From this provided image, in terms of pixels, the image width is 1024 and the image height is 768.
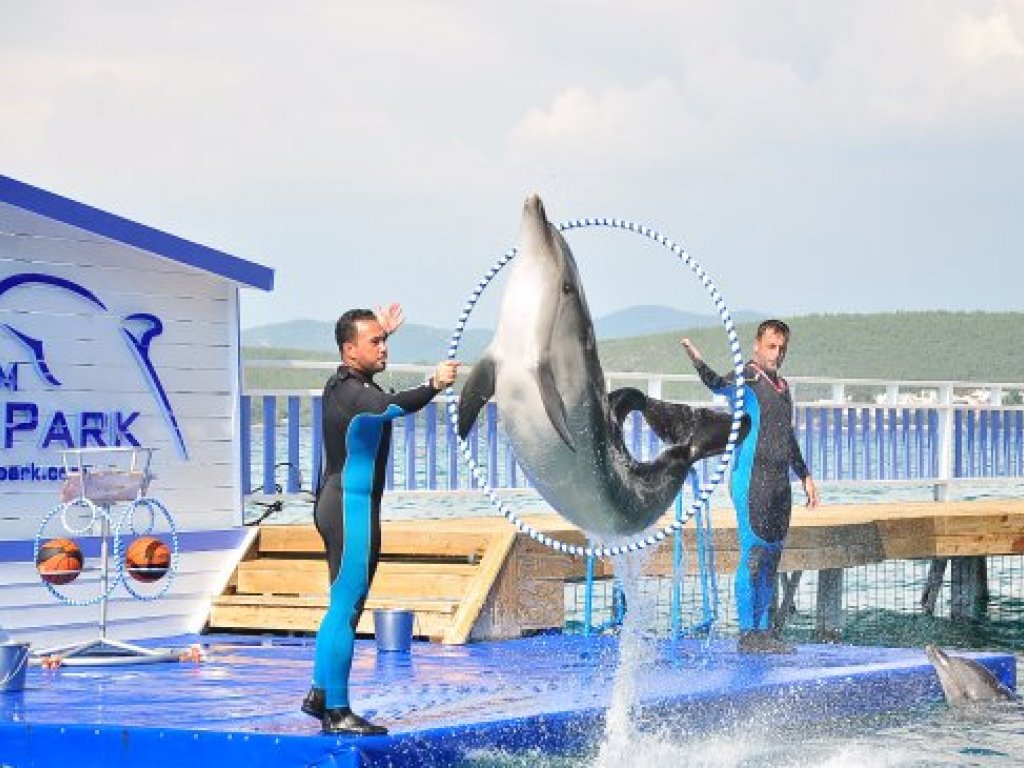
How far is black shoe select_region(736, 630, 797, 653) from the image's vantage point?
1173 centimetres

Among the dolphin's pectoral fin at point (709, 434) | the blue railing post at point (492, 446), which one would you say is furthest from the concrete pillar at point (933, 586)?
the dolphin's pectoral fin at point (709, 434)

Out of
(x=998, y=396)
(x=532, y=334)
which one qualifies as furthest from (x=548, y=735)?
(x=998, y=396)

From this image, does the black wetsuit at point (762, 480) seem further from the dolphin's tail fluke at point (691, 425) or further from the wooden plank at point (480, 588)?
the dolphin's tail fluke at point (691, 425)

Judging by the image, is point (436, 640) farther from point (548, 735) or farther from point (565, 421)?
point (565, 421)

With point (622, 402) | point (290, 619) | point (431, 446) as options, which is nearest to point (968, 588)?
point (431, 446)

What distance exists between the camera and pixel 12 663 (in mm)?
10016

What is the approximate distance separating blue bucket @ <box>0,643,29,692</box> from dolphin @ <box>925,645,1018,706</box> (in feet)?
15.4

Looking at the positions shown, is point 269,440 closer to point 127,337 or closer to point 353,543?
point 127,337

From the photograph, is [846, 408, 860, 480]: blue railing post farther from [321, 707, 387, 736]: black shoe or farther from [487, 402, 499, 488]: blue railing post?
[321, 707, 387, 736]: black shoe

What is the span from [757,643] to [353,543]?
157 inches

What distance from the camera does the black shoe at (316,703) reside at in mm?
8594

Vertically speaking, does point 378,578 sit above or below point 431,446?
below

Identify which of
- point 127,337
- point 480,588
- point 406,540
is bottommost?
point 480,588

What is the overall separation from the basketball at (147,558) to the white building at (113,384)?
58cm
